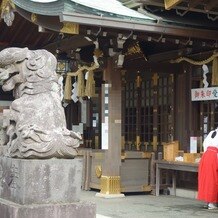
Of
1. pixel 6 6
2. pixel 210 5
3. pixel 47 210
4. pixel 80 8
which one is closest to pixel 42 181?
pixel 47 210

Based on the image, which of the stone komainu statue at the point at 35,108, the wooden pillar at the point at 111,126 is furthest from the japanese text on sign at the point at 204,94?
the stone komainu statue at the point at 35,108

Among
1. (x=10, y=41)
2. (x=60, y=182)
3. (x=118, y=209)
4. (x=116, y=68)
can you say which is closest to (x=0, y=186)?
(x=60, y=182)

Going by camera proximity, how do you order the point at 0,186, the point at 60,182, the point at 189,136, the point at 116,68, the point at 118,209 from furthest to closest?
the point at 189,136 → the point at 116,68 → the point at 118,209 → the point at 0,186 → the point at 60,182

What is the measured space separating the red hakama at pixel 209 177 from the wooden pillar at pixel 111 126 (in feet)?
7.00

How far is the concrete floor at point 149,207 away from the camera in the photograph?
9477 mm

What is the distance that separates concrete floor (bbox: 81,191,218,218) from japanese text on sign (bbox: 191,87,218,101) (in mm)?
2259

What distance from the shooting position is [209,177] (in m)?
9.87

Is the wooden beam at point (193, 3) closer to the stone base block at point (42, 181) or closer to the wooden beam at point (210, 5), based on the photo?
the wooden beam at point (210, 5)

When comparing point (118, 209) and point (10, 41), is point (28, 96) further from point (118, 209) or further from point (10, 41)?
point (10, 41)

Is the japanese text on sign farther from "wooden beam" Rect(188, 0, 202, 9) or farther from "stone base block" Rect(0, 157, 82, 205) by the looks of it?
"stone base block" Rect(0, 157, 82, 205)

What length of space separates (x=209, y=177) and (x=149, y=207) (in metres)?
1.38

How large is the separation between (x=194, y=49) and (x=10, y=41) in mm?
6164

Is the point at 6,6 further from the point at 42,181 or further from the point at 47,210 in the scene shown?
the point at 47,210

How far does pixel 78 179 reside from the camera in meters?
5.81
